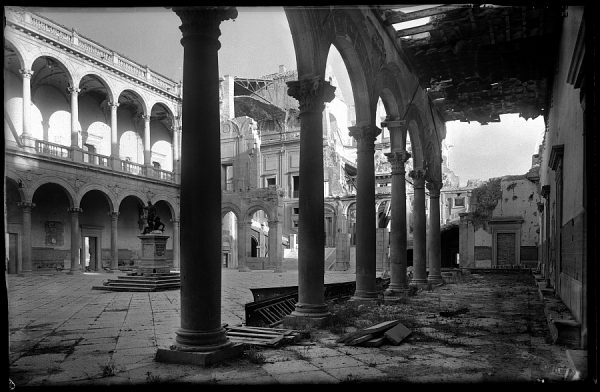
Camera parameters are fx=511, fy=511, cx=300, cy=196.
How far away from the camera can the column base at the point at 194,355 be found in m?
5.22

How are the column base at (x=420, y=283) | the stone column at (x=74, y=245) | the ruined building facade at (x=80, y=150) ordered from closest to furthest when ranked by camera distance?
the column base at (x=420, y=283) → the ruined building facade at (x=80, y=150) → the stone column at (x=74, y=245)

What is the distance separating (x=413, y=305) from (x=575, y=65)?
632 cm

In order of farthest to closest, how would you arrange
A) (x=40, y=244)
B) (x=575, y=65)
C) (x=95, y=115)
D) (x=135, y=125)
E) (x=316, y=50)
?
(x=135, y=125), (x=95, y=115), (x=40, y=244), (x=316, y=50), (x=575, y=65)

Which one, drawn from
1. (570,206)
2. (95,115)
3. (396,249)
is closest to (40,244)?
(95,115)

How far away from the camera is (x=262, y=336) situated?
6617mm

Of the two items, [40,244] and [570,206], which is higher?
[570,206]

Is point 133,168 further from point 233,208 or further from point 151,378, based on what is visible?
point 151,378

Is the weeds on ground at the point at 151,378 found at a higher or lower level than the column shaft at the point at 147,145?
lower

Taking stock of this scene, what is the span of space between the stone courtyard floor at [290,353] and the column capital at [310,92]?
3479 mm

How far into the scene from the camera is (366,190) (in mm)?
10711

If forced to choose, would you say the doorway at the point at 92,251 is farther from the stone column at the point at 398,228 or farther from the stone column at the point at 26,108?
the stone column at the point at 398,228

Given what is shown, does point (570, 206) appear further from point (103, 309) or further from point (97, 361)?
point (103, 309)

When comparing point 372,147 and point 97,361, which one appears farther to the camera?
point 372,147

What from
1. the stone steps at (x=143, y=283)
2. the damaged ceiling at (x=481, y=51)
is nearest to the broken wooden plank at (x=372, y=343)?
the damaged ceiling at (x=481, y=51)
